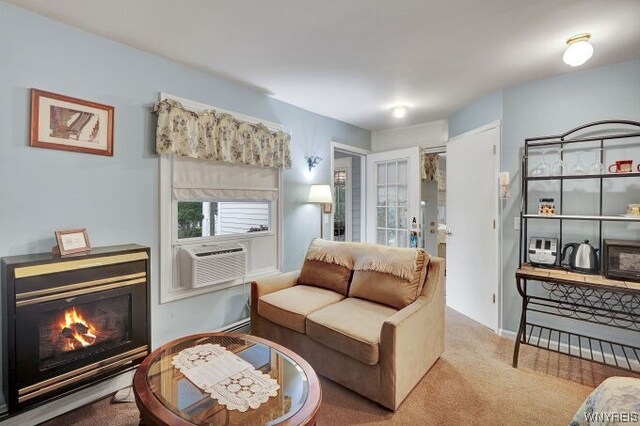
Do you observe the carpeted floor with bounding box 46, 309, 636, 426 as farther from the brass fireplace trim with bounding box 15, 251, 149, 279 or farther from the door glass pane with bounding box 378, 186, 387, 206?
the door glass pane with bounding box 378, 186, 387, 206

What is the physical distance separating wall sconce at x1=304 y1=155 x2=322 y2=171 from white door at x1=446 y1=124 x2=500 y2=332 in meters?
1.66

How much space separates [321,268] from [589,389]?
215 cm

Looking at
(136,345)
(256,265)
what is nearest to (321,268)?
(256,265)

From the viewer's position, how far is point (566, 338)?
9.06 feet

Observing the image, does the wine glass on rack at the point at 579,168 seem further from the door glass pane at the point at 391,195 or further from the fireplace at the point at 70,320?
the fireplace at the point at 70,320

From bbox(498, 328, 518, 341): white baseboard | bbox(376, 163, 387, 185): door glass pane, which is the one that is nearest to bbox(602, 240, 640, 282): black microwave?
bbox(498, 328, 518, 341): white baseboard

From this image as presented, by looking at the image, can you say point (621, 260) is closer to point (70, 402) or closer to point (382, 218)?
point (382, 218)

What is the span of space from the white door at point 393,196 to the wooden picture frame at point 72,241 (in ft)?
11.7

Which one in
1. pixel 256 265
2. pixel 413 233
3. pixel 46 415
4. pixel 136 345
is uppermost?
pixel 413 233

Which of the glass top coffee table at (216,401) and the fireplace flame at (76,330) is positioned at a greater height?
the fireplace flame at (76,330)

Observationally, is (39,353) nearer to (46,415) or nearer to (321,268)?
(46,415)

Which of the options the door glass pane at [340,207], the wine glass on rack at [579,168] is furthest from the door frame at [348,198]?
the wine glass on rack at [579,168]

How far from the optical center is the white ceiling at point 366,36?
1848 millimetres

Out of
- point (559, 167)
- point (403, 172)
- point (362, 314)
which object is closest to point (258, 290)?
point (362, 314)
